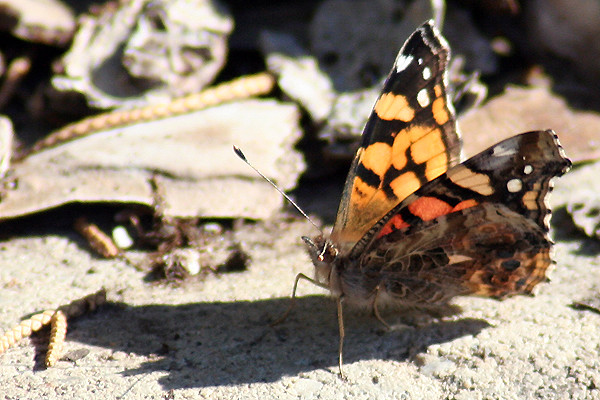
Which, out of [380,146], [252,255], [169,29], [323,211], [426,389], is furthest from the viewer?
[169,29]

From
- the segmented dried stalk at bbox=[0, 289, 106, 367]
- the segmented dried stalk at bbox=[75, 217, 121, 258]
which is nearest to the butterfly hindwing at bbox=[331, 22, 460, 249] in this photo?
the segmented dried stalk at bbox=[0, 289, 106, 367]

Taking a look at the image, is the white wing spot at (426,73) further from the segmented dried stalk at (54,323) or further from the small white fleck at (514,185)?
the segmented dried stalk at (54,323)

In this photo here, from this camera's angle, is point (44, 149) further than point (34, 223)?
Yes

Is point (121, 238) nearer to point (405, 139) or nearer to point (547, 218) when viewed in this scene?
point (405, 139)

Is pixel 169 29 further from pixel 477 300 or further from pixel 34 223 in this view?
pixel 477 300

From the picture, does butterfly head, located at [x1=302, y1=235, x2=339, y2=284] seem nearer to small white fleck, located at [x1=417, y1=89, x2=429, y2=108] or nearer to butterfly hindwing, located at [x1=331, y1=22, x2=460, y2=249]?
butterfly hindwing, located at [x1=331, y1=22, x2=460, y2=249]

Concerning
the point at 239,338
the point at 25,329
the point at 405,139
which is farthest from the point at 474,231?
the point at 25,329

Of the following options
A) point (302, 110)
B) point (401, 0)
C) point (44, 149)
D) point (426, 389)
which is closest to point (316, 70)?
point (302, 110)
